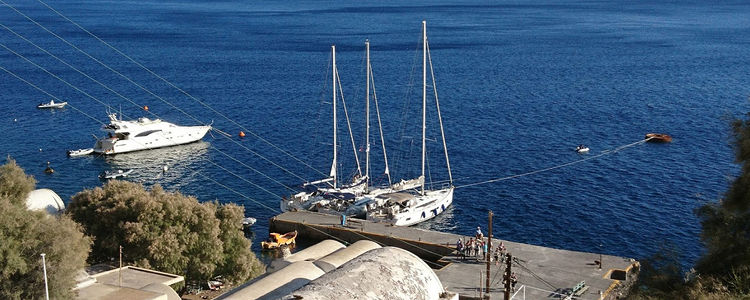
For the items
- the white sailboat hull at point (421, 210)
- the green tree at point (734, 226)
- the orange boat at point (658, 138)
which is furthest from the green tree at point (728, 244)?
the orange boat at point (658, 138)

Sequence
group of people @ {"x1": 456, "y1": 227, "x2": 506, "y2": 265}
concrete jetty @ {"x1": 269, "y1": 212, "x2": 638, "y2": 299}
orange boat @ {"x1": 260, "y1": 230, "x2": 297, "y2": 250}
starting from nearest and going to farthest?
concrete jetty @ {"x1": 269, "y1": 212, "x2": 638, "y2": 299} < group of people @ {"x1": 456, "y1": 227, "x2": 506, "y2": 265} < orange boat @ {"x1": 260, "y1": 230, "x2": 297, "y2": 250}

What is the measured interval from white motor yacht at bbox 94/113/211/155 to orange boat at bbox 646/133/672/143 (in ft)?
158

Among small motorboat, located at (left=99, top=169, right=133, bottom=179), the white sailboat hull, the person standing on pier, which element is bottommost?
the white sailboat hull

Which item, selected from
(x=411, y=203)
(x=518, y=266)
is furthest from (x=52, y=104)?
(x=518, y=266)

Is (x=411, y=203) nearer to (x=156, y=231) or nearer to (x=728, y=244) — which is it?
(x=156, y=231)

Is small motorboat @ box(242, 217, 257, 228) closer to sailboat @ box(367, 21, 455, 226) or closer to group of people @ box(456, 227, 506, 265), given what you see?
sailboat @ box(367, 21, 455, 226)

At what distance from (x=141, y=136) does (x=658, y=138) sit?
54.2 m

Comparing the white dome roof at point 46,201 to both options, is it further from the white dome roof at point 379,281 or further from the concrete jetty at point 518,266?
the white dome roof at point 379,281

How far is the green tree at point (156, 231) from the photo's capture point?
42.7 metres

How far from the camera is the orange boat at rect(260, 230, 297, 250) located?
57.8 m

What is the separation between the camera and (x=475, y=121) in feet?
318

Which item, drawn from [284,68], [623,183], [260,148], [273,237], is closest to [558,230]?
[623,183]

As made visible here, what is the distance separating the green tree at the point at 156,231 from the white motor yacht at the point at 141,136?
42.4 m

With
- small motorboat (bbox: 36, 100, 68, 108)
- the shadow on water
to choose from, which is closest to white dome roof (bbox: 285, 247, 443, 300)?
the shadow on water
